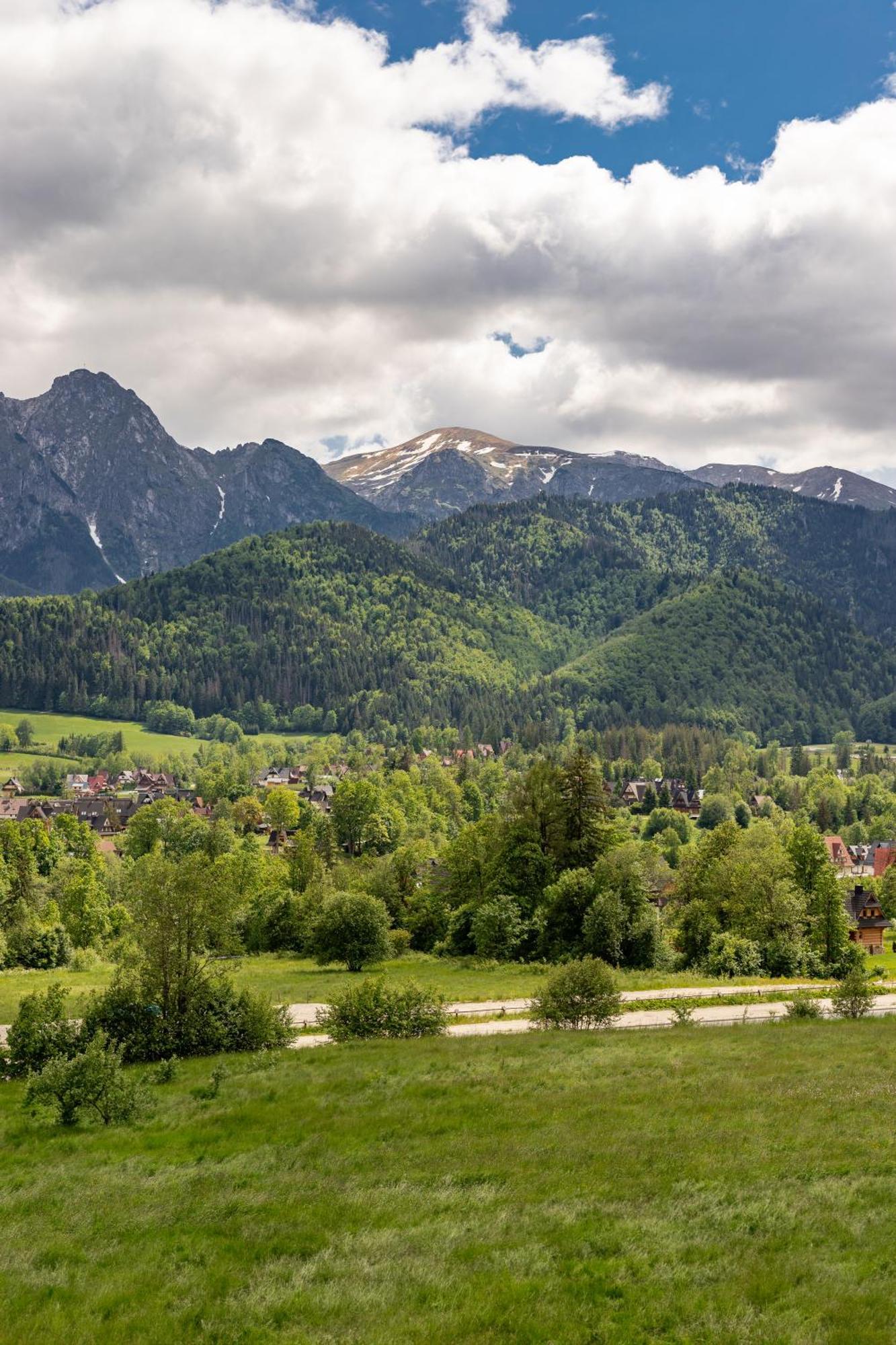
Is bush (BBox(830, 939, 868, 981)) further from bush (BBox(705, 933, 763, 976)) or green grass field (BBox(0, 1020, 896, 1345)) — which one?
green grass field (BBox(0, 1020, 896, 1345))

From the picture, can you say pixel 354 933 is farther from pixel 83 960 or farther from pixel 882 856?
pixel 882 856

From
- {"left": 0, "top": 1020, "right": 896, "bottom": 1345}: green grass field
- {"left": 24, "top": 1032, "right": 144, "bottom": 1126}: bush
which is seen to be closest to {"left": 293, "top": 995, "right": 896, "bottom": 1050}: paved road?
{"left": 0, "top": 1020, "right": 896, "bottom": 1345}: green grass field

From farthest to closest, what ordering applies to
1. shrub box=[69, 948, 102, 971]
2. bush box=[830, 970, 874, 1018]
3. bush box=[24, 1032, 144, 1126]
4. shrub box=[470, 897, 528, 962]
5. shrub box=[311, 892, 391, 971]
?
1. shrub box=[69, 948, 102, 971]
2. shrub box=[311, 892, 391, 971]
3. shrub box=[470, 897, 528, 962]
4. bush box=[830, 970, 874, 1018]
5. bush box=[24, 1032, 144, 1126]

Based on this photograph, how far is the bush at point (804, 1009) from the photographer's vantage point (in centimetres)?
4459

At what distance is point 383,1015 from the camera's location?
1673 inches

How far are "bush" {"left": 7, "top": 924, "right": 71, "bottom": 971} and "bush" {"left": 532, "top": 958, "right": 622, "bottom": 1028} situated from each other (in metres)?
48.6

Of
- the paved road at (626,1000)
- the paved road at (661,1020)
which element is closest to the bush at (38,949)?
the paved road at (626,1000)

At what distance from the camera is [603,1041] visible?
3909 centimetres

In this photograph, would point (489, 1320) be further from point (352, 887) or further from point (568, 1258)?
point (352, 887)

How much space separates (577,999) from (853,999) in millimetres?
12506

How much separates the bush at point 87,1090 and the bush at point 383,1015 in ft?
40.9

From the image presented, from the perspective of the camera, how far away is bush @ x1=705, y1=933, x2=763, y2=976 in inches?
2469

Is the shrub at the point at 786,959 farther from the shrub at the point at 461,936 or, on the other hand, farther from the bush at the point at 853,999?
the shrub at the point at 461,936

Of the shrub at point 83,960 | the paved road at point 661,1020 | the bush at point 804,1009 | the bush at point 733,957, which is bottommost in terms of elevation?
the shrub at point 83,960
